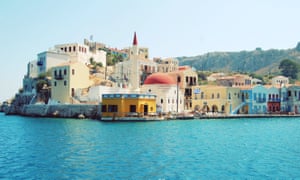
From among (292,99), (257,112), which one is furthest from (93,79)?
(292,99)

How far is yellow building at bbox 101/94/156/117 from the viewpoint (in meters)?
41.3

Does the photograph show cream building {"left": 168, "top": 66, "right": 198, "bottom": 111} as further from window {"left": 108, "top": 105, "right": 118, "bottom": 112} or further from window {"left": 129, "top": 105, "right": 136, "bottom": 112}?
window {"left": 108, "top": 105, "right": 118, "bottom": 112}

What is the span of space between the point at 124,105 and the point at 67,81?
13.7 metres

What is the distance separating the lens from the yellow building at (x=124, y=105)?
41312 mm

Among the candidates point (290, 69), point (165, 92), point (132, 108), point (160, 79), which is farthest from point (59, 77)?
point (290, 69)

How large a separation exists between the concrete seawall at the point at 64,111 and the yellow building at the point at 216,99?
57.8ft

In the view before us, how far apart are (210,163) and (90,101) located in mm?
34486

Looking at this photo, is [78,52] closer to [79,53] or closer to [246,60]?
[79,53]

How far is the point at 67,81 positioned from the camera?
50.8 metres

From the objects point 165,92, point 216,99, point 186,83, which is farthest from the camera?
point 186,83

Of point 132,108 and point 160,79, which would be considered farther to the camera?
point 160,79

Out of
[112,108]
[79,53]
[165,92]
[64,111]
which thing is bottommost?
[64,111]

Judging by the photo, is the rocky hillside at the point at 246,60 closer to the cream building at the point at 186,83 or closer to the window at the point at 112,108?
the cream building at the point at 186,83

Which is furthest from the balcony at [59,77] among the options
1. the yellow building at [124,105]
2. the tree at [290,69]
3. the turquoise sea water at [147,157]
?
the tree at [290,69]
